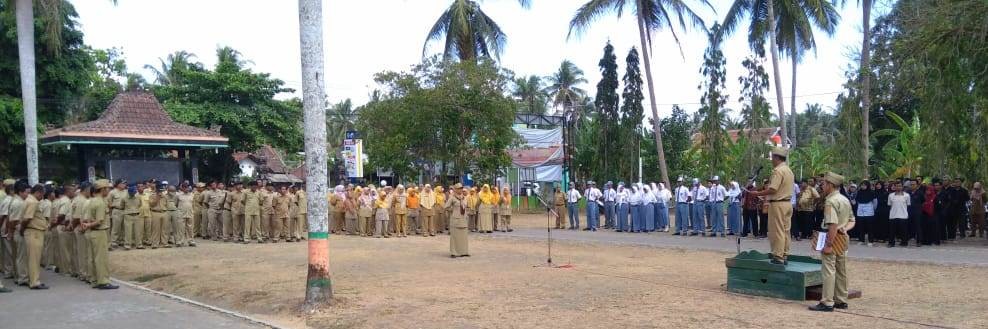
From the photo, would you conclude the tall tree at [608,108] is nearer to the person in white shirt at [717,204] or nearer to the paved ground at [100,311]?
the person in white shirt at [717,204]

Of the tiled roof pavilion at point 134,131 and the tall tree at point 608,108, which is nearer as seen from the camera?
the tiled roof pavilion at point 134,131

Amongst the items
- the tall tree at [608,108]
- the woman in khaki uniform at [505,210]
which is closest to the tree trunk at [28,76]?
the woman in khaki uniform at [505,210]

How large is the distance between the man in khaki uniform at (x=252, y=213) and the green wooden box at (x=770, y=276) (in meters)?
14.0

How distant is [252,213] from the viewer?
2012 centimetres

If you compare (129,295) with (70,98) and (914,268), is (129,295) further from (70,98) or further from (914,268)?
(70,98)

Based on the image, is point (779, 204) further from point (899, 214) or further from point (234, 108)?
point (234, 108)

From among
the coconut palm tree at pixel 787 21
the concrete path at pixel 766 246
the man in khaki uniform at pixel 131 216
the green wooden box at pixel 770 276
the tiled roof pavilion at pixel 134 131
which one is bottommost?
the concrete path at pixel 766 246

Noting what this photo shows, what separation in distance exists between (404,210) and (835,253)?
15.3m

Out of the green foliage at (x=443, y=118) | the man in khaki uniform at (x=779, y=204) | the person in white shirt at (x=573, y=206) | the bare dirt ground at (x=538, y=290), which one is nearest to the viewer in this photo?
the bare dirt ground at (x=538, y=290)

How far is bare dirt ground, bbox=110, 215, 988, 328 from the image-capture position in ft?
26.8

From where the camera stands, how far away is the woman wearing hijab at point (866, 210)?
16.6 m

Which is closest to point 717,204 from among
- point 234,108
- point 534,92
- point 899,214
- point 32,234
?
point 899,214

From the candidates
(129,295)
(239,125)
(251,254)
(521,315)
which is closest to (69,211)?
(129,295)

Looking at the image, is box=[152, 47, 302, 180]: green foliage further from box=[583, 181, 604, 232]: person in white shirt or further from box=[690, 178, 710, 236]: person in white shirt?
box=[690, 178, 710, 236]: person in white shirt
